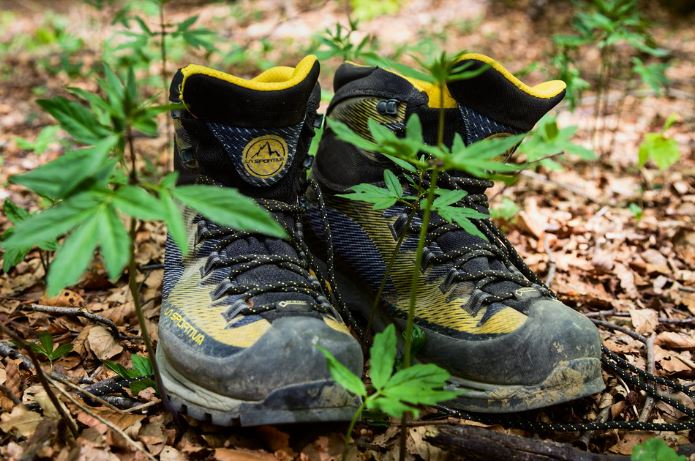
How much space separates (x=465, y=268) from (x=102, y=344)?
1.18 m

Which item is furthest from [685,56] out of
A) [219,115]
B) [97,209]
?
[97,209]

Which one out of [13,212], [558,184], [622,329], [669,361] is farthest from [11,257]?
[558,184]

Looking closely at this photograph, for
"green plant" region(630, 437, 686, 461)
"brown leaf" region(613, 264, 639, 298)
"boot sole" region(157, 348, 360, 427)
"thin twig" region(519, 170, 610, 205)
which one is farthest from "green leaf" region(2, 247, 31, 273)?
"thin twig" region(519, 170, 610, 205)

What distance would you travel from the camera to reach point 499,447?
1.45m

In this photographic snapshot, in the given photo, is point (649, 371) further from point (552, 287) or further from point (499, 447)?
point (499, 447)

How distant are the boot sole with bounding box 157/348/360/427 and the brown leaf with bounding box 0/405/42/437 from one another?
0.39 metres

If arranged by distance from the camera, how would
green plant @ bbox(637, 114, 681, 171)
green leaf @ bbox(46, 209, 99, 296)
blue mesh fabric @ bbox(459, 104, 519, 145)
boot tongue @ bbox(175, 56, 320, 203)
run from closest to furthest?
1. green leaf @ bbox(46, 209, 99, 296)
2. boot tongue @ bbox(175, 56, 320, 203)
3. blue mesh fabric @ bbox(459, 104, 519, 145)
4. green plant @ bbox(637, 114, 681, 171)

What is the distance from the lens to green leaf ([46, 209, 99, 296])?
105 centimetres

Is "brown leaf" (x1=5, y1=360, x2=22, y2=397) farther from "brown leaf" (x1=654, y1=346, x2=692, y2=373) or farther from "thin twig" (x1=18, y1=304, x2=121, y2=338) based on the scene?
"brown leaf" (x1=654, y1=346, x2=692, y2=373)

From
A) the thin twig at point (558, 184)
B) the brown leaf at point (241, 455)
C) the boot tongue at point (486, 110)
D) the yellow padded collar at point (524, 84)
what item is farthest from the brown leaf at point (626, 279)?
the brown leaf at point (241, 455)

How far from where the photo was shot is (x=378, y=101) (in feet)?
6.56

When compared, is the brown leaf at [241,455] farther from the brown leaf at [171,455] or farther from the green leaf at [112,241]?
the green leaf at [112,241]

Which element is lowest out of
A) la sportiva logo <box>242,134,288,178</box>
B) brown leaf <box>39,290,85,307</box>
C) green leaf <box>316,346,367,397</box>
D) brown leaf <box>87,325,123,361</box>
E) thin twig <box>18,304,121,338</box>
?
brown leaf <box>39,290,85,307</box>

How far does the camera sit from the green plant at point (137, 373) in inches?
66.5
